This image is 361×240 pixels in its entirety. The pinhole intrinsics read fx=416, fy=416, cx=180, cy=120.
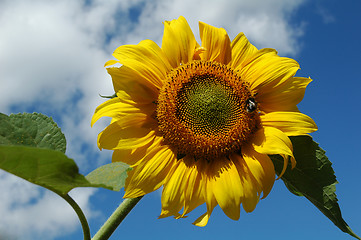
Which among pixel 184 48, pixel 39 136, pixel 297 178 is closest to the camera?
pixel 39 136

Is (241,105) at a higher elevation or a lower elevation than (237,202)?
higher

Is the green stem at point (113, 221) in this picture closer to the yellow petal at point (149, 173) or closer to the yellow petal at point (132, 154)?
the yellow petal at point (149, 173)

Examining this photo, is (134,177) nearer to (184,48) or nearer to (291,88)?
(184,48)

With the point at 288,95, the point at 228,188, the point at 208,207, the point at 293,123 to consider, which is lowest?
the point at 208,207

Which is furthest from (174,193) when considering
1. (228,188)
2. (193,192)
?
(228,188)

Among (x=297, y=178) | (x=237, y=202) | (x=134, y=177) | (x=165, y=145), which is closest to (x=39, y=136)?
(x=134, y=177)

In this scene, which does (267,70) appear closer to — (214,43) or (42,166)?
(214,43)
